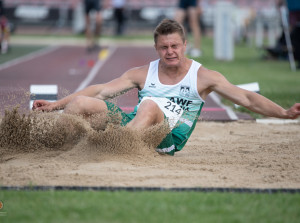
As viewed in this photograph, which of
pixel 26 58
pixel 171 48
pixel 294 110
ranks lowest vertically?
pixel 26 58

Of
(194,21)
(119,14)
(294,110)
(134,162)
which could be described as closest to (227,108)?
(294,110)

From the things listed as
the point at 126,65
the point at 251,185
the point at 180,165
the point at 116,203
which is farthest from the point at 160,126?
the point at 126,65

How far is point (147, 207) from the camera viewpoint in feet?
11.9

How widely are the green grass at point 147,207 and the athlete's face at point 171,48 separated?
5.36 ft

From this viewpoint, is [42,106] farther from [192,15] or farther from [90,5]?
[90,5]

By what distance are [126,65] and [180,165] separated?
34.6ft

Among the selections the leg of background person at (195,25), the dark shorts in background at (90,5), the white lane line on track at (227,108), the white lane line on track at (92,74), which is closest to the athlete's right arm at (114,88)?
the white lane line on track at (227,108)

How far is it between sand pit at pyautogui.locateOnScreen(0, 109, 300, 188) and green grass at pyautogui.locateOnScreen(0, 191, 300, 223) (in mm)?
315

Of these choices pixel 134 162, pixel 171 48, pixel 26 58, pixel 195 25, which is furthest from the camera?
pixel 26 58

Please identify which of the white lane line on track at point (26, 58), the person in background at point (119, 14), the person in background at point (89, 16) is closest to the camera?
the white lane line on track at point (26, 58)

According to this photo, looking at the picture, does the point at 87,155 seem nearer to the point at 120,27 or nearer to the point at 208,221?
the point at 208,221

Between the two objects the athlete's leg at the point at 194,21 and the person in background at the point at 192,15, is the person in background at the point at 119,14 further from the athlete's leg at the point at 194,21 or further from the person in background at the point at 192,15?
the athlete's leg at the point at 194,21

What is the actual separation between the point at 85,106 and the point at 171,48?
93 centimetres

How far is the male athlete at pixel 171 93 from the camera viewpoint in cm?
519
